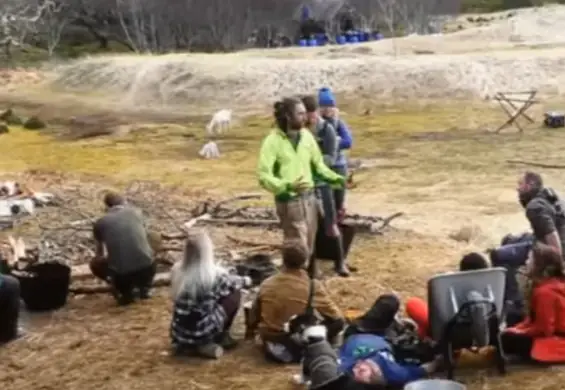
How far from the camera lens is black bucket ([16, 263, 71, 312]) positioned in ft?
33.4

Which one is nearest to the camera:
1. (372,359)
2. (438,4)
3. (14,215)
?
(372,359)

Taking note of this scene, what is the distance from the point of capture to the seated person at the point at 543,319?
7.87 meters

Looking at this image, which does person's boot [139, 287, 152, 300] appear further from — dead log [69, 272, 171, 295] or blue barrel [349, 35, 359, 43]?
blue barrel [349, 35, 359, 43]

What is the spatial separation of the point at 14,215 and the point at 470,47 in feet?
85.1

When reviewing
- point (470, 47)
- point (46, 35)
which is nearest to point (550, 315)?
point (470, 47)

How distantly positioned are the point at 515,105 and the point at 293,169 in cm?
1845

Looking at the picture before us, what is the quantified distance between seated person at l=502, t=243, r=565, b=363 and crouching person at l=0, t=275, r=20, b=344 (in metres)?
3.74

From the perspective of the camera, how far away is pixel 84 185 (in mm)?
18344

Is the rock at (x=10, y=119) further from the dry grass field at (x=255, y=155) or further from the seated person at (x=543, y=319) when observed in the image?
the seated person at (x=543, y=319)

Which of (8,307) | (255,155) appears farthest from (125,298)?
(255,155)

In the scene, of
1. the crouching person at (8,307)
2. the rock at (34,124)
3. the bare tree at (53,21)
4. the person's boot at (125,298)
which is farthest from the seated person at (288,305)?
the bare tree at (53,21)

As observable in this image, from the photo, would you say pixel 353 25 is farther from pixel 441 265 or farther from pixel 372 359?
pixel 372 359

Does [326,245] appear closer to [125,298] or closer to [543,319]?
[125,298]

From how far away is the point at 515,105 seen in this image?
27531mm
